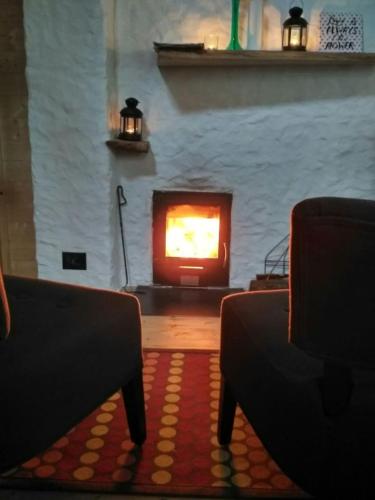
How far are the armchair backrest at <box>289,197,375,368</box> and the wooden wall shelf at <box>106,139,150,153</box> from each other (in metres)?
1.86

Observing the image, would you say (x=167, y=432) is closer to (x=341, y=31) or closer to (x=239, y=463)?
(x=239, y=463)

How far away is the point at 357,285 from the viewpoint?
2.48 feet

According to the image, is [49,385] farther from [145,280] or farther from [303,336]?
[145,280]

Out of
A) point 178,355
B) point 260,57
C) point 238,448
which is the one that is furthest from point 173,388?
point 260,57

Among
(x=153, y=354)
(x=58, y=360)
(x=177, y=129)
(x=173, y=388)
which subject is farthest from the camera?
(x=177, y=129)

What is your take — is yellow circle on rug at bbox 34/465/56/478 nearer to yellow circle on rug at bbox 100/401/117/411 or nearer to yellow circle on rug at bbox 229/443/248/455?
yellow circle on rug at bbox 100/401/117/411

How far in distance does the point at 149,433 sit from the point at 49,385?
584mm

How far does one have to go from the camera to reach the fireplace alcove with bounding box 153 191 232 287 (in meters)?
2.73

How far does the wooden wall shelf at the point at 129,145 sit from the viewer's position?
2511 millimetres

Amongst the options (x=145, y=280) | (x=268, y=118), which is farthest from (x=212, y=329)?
(x=268, y=118)

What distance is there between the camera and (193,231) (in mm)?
2744

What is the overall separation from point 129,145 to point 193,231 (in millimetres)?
607

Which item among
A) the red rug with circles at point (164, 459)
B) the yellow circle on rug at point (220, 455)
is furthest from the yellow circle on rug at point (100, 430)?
the yellow circle on rug at point (220, 455)

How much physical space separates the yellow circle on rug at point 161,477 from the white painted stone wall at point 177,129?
1507mm
